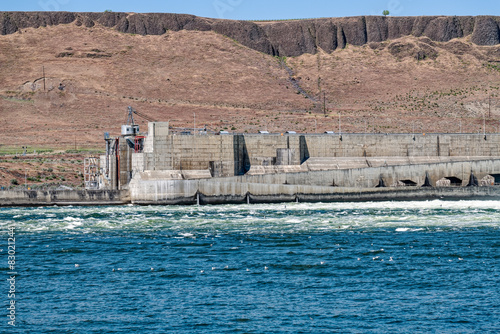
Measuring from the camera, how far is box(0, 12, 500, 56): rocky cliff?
7530 inches

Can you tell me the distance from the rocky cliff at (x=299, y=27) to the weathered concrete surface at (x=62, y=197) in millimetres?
122965

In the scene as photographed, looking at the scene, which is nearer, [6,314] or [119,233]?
[6,314]

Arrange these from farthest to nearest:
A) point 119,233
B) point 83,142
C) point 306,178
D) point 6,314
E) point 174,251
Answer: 1. point 83,142
2. point 306,178
3. point 119,233
4. point 174,251
5. point 6,314

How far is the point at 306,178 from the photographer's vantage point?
75312 millimetres

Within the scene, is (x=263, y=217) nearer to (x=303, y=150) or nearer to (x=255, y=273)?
(x=255, y=273)

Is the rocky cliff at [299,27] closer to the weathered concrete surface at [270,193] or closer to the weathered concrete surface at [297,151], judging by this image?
the weathered concrete surface at [297,151]

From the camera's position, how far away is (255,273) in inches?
1556

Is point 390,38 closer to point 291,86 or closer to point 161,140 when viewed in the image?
point 291,86

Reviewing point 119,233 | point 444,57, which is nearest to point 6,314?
point 119,233

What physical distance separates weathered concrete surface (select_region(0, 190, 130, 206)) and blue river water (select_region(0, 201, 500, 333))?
8818 mm

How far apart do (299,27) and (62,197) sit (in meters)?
131

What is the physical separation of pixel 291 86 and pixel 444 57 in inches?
1462

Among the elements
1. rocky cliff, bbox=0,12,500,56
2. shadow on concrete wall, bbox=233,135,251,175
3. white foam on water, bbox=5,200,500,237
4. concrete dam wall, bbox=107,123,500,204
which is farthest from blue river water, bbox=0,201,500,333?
rocky cliff, bbox=0,12,500,56

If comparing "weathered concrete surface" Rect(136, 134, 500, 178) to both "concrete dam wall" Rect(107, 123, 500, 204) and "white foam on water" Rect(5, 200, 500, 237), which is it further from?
"white foam on water" Rect(5, 200, 500, 237)
